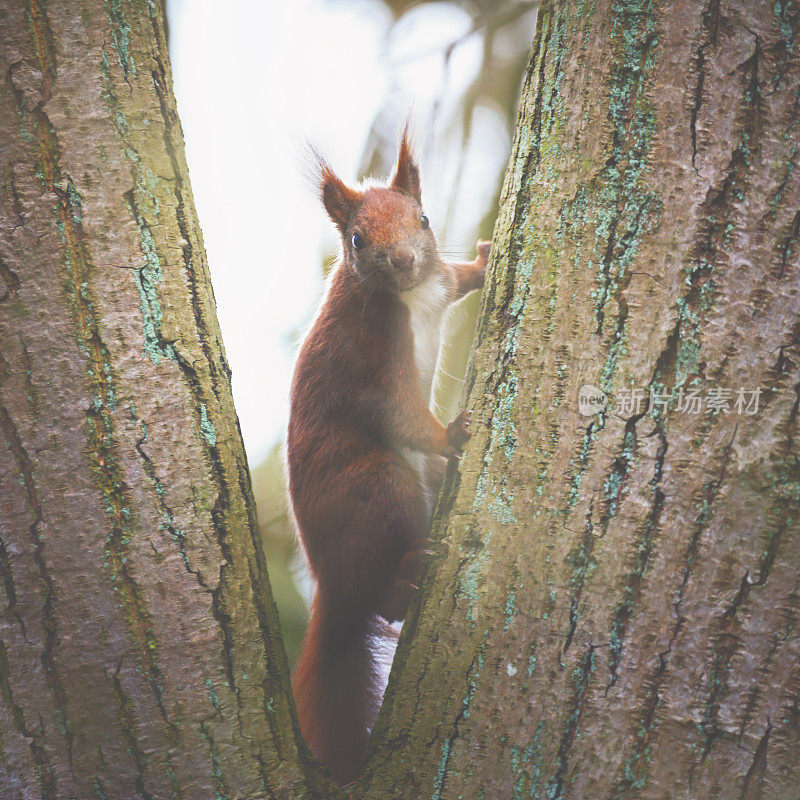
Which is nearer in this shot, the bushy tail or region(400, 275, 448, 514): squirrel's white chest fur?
the bushy tail

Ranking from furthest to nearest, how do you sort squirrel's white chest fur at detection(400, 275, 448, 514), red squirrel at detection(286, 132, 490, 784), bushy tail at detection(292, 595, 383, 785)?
1. squirrel's white chest fur at detection(400, 275, 448, 514)
2. red squirrel at detection(286, 132, 490, 784)
3. bushy tail at detection(292, 595, 383, 785)

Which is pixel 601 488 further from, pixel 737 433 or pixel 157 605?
pixel 157 605

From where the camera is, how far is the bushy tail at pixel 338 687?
1.90 meters

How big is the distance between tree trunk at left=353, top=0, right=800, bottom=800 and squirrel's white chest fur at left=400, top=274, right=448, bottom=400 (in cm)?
125

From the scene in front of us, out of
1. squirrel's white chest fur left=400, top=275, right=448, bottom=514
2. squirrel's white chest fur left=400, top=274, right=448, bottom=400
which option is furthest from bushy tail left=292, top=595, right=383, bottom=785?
squirrel's white chest fur left=400, top=274, right=448, bottom=400

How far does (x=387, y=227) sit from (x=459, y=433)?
1137mm

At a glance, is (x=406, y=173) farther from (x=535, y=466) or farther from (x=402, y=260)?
(x=535, y=466)

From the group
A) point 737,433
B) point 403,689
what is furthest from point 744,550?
point 403,689

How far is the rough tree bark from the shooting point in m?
1.08

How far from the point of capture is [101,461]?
1.11 meters

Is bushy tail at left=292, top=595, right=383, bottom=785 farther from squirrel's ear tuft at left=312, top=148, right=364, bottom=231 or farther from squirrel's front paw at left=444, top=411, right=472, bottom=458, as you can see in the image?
squirrel's ear tuft at left=312, top=148, right=364, bottom=231

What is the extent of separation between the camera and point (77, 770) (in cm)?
110

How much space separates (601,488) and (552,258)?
434 mm

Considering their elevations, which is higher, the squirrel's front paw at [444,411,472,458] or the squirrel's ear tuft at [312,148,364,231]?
the squirrel's ear tuft at [312,148,364,231]
